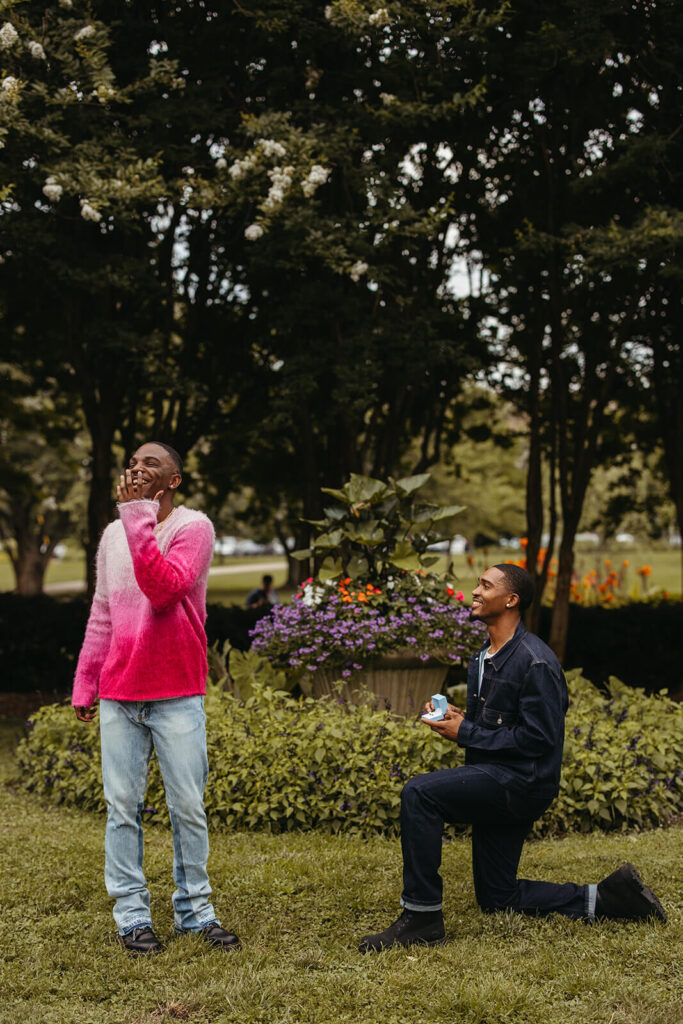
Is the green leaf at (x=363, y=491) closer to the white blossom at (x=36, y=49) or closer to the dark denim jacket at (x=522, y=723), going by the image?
the dark denim jacket at (x=522, y=723)

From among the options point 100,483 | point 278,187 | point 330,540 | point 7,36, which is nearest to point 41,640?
point 100,483

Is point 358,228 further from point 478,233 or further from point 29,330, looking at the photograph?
point 29,330

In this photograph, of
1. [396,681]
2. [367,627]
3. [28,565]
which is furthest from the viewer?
[28,565]

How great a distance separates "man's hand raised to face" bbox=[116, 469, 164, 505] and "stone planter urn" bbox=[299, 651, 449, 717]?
10.4 feet

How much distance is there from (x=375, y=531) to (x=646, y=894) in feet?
10.8

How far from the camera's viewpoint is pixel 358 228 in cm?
820

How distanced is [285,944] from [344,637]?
264 centimetres

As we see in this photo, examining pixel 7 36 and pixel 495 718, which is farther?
pixel 7 36

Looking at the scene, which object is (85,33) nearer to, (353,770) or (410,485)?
(410,485)

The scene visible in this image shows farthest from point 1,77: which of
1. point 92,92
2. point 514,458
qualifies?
point 514,458

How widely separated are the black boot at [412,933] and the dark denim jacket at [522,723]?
23.2 inches

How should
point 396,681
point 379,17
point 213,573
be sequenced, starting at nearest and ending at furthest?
point 396,681
point 379,17
point 213,573

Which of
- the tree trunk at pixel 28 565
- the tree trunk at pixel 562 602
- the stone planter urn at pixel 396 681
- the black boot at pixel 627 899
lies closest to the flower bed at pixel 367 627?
the stone planter urn at pixel 396 681

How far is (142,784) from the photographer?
3.70 meters
